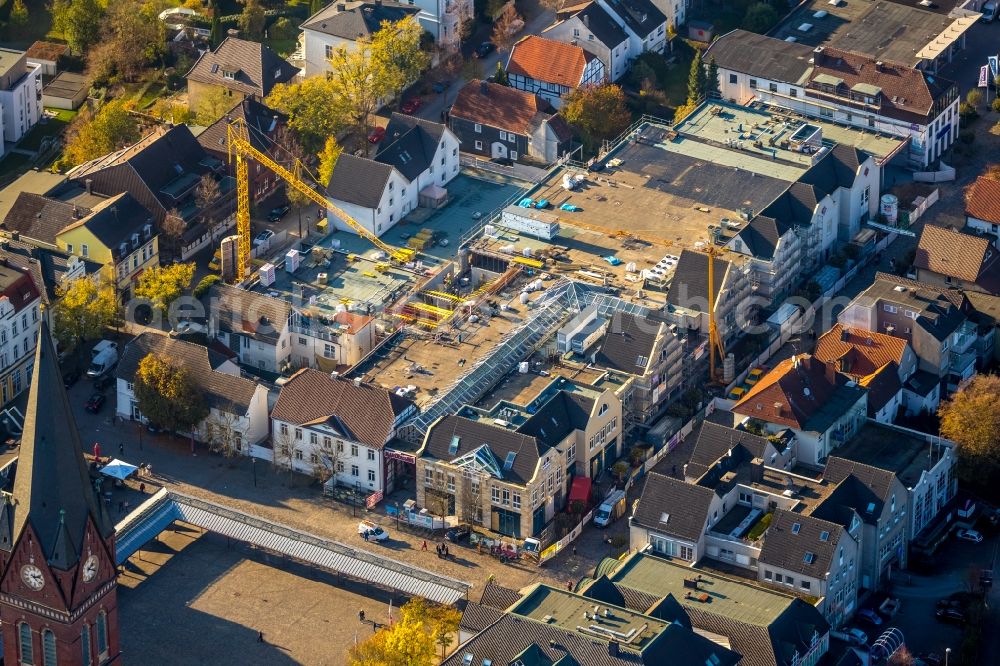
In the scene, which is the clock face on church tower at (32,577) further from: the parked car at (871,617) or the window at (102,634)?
the parked car at (871,617)

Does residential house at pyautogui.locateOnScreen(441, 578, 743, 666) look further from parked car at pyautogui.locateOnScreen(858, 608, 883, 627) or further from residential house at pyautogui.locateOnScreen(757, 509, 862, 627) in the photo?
parked car at pyautogui.locateOnScreen(858, 608, 883, 627)

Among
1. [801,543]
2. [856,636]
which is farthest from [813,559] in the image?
[856,636]

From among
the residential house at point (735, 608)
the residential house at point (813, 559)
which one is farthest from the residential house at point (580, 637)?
the residential house at point (813, 559)

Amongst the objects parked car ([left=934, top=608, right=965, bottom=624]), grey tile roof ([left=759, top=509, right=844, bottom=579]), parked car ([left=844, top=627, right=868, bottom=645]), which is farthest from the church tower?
parked car ([left=934, top=608, right=965, bottom=624])

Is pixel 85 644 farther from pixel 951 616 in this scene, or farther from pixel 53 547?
pixel 951 616

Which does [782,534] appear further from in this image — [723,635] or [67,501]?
[67,501]

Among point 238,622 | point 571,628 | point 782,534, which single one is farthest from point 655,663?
point 238,622

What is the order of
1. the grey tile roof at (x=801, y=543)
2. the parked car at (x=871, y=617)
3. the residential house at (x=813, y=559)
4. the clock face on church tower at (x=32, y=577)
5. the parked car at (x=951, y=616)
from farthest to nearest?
1. the parked car at (x=871, y=617)
2. the parked car at (x=951, y=616)
3. the grey tile roof at (x=801, y=543)
4. the residential house at (x=813, y=559)
5. the clock face on church tower at (x=32, y=577)
